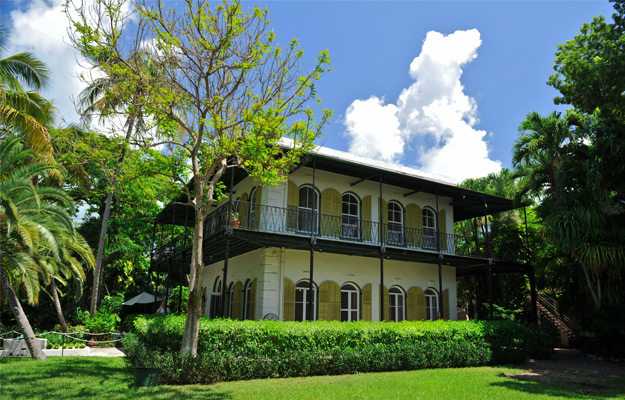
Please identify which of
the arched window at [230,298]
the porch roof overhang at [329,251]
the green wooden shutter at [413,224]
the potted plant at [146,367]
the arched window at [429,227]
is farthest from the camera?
the arched window at [429,227]

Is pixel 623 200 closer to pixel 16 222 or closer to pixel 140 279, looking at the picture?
pixel 16 222

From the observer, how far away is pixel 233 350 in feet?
29.9

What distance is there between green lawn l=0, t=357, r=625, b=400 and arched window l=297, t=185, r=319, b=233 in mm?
5597

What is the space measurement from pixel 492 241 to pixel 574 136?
8277 millimetres

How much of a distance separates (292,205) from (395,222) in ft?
15.5

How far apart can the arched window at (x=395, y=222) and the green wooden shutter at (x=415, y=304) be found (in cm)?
198

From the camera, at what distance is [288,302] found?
43.9 ft

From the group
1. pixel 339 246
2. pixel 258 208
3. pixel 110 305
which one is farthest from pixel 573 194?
pixel 110 305

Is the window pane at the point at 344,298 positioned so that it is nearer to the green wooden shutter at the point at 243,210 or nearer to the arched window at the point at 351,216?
the arched window at the point at 351,216

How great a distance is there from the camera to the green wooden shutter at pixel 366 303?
14578 mm

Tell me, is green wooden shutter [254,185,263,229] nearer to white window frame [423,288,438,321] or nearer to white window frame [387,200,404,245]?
white window frame [387,200,404,245]

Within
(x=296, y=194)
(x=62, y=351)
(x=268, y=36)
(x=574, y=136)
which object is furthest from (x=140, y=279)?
(x=574, y=136)

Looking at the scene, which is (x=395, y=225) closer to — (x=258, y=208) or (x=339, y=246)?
(x=339, y=246)

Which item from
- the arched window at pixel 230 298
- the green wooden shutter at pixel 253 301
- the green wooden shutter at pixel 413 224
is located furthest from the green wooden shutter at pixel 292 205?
the green wooden shutter at pixel 413 224
